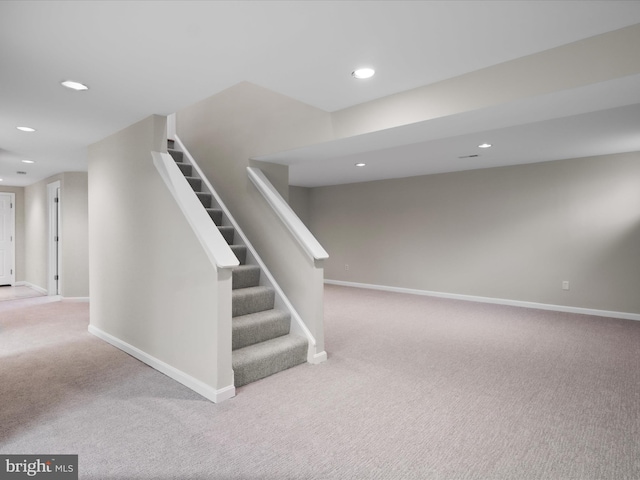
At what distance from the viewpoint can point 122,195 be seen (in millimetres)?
3574

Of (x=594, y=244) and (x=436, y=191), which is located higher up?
(x=436, y=191)

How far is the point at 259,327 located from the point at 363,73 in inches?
86.4

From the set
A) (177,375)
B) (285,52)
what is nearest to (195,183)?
(177,375)

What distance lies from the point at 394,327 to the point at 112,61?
3.80 metres

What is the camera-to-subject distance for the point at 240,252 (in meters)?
3.88

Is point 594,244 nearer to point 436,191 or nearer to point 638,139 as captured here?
point 638,139

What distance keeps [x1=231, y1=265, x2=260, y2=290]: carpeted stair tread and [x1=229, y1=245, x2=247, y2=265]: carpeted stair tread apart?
16 centimetres

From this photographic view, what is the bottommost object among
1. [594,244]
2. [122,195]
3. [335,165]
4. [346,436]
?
A: [346,436]

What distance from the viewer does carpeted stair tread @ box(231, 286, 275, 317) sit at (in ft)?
10.9

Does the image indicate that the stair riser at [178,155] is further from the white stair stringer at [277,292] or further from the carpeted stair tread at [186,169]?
the white stair stringer at [277,292]

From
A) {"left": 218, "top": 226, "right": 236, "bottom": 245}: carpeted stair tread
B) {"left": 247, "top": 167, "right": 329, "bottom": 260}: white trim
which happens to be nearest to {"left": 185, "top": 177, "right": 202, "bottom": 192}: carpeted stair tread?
{"left": 218, "top": 226, "right": 236, "bottom": 245}: carpeted stair tread

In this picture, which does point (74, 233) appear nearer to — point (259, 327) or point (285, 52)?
point (259, 327)

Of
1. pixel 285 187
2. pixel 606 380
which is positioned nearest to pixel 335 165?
pixel 285 187

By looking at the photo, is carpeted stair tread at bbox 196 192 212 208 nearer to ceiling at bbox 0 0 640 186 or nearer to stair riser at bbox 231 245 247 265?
stair riser at bbox 231 245 247 265
